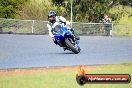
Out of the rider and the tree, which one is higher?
the rider

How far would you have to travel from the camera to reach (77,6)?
45812 millimetres

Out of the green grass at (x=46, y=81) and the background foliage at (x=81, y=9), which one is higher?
the green grass at (x=46, y=81)

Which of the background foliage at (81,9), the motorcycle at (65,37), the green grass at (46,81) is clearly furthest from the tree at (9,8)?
the green grass at (46,81)

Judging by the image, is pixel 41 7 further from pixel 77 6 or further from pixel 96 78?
pixel 96 78

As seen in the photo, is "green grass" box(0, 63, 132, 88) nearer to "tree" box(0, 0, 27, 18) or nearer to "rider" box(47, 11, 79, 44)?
"rider" box(47, 11, 79, 44)

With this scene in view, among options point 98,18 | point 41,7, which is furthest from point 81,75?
point 41,7

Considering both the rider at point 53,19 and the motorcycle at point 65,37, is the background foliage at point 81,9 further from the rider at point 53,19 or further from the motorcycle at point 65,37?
the rider at point 53,19

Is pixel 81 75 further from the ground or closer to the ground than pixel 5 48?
further from the ground

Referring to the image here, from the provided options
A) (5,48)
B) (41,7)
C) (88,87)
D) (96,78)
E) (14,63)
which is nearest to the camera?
(96,78)

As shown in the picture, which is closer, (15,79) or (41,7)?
(15,79)

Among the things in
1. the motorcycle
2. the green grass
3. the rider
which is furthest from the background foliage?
the green grass

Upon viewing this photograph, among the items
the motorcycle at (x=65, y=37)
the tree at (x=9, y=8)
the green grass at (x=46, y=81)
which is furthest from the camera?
the tree at (x=9, y=8)

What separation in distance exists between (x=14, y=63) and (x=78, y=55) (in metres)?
3.71

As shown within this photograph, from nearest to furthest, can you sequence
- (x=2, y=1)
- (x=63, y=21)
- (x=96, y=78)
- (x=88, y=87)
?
1. (x=96, y=78)
2. (x=88, y=87)
3. (x=63, y=21)
4. (x=2, y=1)
